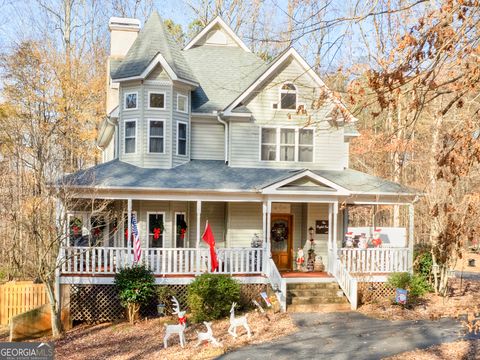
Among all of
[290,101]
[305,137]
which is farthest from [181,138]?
[305,137]

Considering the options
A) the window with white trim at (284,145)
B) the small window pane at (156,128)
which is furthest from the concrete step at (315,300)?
the small window pane at (156,128)

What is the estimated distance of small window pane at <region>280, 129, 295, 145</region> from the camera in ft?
67.1

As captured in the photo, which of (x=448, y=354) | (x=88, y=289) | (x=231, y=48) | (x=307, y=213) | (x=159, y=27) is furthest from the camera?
(x=231, y=48)

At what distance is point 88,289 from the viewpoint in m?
16.4

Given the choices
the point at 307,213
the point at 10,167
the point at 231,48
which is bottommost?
the point at 307,213

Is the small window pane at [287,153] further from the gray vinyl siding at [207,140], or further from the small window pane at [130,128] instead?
the small window pane at [130,128]

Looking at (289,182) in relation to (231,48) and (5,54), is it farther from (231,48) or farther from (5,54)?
(5,54)

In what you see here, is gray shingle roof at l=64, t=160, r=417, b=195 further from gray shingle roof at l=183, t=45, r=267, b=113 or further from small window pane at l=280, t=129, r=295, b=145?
gray shingle roof at l=183, t=45, r=267, b=113

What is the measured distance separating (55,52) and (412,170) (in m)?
25.7

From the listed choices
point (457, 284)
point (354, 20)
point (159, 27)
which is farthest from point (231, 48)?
point (354, 20)

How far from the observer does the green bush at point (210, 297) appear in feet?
49.9

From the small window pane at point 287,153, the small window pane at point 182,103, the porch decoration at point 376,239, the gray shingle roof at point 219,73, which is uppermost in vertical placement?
the gray shingle roof at point 219,73

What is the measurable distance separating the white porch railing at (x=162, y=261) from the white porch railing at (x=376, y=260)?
2.92 meters

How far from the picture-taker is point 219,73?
2266 cm
